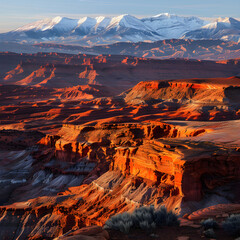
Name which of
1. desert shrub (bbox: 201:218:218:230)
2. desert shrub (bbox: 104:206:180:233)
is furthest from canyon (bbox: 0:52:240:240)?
desert shrub (bbox: 201:218:218:230)

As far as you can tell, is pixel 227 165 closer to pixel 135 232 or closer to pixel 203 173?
pixel 203 173

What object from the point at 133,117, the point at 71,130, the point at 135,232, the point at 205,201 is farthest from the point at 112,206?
the point at 133,117

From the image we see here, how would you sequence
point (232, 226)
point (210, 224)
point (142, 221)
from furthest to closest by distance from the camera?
point (142, 221), point (210, 224), point (232, 226)

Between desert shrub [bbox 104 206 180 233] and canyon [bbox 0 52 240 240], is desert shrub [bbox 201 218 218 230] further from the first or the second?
desert shrub [bbox 104 206 180 233]

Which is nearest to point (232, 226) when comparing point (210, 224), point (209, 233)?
point (209, 233)

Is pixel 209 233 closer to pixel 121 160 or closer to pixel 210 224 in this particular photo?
pixel 210 224
